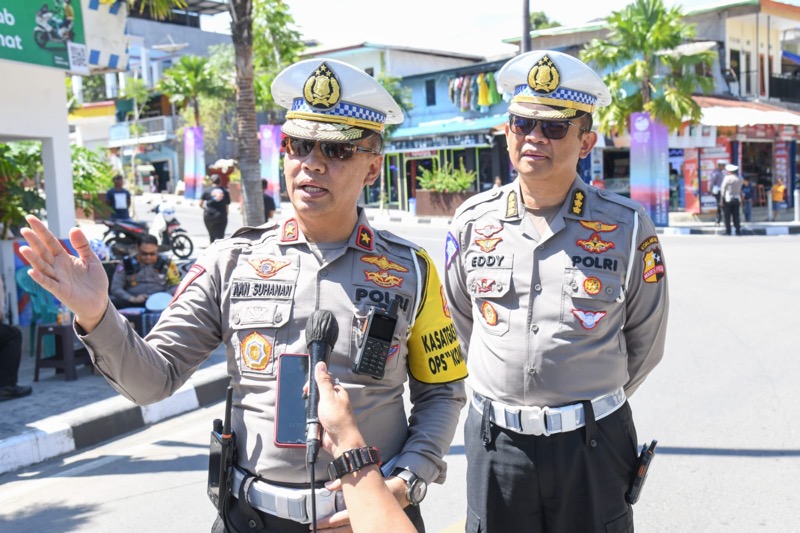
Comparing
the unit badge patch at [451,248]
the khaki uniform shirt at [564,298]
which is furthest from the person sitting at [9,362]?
the khaki uniform shirt at [564,298]

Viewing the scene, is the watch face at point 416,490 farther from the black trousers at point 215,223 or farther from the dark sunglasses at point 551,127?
the black trousers at point 215,223

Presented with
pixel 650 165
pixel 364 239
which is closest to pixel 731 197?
pixel 650 165

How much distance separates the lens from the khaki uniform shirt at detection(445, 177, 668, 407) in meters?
2.79

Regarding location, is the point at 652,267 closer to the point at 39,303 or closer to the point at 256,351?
the point at 256,351

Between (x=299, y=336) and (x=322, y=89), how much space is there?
0.70 metres

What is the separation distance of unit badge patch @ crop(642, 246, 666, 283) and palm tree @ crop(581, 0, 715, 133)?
1976cm

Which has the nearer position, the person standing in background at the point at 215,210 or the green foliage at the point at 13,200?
the green foliage at the point at 13,200

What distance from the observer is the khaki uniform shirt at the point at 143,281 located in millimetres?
8633

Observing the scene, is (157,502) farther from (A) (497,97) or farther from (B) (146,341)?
(A) (497,97)

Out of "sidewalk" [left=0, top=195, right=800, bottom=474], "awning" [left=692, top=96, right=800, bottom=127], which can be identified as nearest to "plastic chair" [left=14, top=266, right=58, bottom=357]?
"sidewalk" [left=0, top=195, right=800, bottom=474]

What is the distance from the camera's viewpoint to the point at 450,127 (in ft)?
100

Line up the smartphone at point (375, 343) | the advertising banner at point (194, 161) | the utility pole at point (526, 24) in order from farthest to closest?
1. the advertising banner at point (194, 161)
2. the utility pole at point (526, 24)
3. the smartphone at point (375, 343)

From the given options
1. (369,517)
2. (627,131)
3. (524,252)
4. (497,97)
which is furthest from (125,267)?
(497,97)

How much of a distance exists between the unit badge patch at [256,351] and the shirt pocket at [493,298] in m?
1.03
